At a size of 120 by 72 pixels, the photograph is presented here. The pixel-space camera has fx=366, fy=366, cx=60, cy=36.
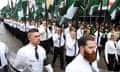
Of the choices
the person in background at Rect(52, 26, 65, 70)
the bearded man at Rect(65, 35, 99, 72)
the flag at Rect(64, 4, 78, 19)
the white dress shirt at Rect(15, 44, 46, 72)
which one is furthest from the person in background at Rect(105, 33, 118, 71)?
the bearded man at Rect(65, 35, 99, 72)

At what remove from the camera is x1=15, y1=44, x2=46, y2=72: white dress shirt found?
20.0 feet

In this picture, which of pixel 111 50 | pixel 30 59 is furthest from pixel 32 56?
pixel 111 50

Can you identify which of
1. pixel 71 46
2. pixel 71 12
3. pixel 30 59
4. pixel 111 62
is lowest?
pixel 111 62

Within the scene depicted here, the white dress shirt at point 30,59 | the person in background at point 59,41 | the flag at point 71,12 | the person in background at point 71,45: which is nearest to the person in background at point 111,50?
the person in background at point 71,45

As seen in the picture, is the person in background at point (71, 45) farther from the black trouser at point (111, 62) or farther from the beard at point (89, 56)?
the beard at point (89, 56)

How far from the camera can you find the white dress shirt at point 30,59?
6105mm

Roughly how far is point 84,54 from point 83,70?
19 cm

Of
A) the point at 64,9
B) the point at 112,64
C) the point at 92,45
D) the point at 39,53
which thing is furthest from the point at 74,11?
the point at 92,45

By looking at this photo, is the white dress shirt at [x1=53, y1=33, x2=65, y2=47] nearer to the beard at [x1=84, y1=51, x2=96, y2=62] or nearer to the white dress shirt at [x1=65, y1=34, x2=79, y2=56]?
the white dress shirt at [x1=65, y1=34, x2=79, y2=56]

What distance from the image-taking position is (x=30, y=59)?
616 centimetres

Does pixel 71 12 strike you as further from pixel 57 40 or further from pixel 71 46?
pixel 71 46

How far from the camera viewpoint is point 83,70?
4.27 m

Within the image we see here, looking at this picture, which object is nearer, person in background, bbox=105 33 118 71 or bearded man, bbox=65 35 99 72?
bearded man, bbox=65 35 99 72

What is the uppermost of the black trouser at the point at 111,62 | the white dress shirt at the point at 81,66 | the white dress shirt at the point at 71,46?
the white dress shirt at the point at 81,66
